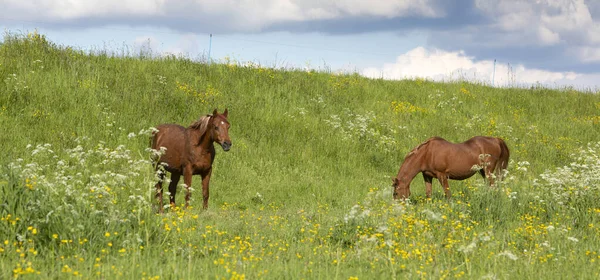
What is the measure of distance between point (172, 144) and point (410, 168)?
17.2 feet

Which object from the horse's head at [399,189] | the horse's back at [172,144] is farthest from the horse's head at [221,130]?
the horse's head at [399,189]

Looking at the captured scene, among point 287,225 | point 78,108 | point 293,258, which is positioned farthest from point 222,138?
point 78,108

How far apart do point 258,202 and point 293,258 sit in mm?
6275

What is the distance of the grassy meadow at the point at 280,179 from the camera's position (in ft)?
23.2

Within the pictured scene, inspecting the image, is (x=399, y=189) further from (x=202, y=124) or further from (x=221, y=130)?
(x=202, y=124)

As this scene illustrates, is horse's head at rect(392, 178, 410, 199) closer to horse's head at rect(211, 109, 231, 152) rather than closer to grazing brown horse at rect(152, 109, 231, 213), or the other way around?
horse's head at rect(211, 109, 231, 152)

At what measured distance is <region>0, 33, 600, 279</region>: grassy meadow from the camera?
23.2 ft

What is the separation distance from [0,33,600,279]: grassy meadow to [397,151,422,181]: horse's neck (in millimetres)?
596

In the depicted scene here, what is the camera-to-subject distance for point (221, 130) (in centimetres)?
1122

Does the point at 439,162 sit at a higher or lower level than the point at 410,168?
higher

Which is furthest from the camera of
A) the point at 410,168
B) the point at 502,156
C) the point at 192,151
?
the point at 502,156

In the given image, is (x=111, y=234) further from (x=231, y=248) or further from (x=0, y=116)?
(x=0, y=116)

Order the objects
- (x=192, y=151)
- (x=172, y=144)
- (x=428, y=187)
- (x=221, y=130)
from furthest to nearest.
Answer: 1. (x=428, y=187)
2. (x=172, y=144)
3. (x=192, y=151)
4. (x=221, y=130)

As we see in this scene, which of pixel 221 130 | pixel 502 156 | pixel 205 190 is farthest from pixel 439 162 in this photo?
pixel 205 190
